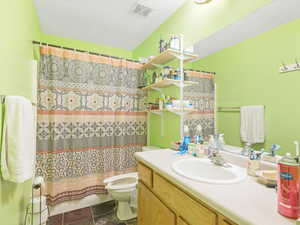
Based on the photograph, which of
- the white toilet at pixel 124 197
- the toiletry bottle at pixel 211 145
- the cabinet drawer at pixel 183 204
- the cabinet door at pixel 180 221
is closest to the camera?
the cabinet drawer at pixel 183 204

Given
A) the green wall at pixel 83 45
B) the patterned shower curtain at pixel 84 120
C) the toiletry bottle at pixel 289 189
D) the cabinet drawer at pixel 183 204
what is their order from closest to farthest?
the toiletry bottle at pixel 289 189
the cabinet drawer at pixel 183 204
the patterned shower curtain at pixel 84 120
the green wall at pixel 83 45

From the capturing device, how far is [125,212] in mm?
1688

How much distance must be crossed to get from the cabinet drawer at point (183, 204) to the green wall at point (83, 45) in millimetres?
2469

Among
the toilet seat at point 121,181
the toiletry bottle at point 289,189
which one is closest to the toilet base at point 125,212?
the toilet seat at point 121,181

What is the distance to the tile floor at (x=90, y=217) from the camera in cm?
161

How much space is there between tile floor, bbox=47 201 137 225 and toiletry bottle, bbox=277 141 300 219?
60.0 inches

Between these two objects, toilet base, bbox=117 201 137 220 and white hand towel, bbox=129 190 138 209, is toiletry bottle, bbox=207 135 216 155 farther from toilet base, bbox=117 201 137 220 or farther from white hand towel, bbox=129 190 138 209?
toilet base, bbox=117 201 137 220

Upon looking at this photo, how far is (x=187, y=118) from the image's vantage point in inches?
64.0

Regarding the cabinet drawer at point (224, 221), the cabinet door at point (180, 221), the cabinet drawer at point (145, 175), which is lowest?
the cabinet door at point (180, 221)

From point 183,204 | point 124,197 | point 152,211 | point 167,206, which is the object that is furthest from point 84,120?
point 183,204

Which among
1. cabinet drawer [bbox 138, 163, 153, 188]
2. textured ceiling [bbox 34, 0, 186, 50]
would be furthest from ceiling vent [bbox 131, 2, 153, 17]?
cabinet drawer [bbox 138, 163, 153, 188]

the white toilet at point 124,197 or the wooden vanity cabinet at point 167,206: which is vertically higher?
the wooden vanity cabinet at point 167,206

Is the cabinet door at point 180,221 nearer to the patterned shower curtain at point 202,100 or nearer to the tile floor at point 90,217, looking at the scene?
the patterned shower curtain at point 202,100

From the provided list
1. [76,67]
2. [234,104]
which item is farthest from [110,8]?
[234,104]
